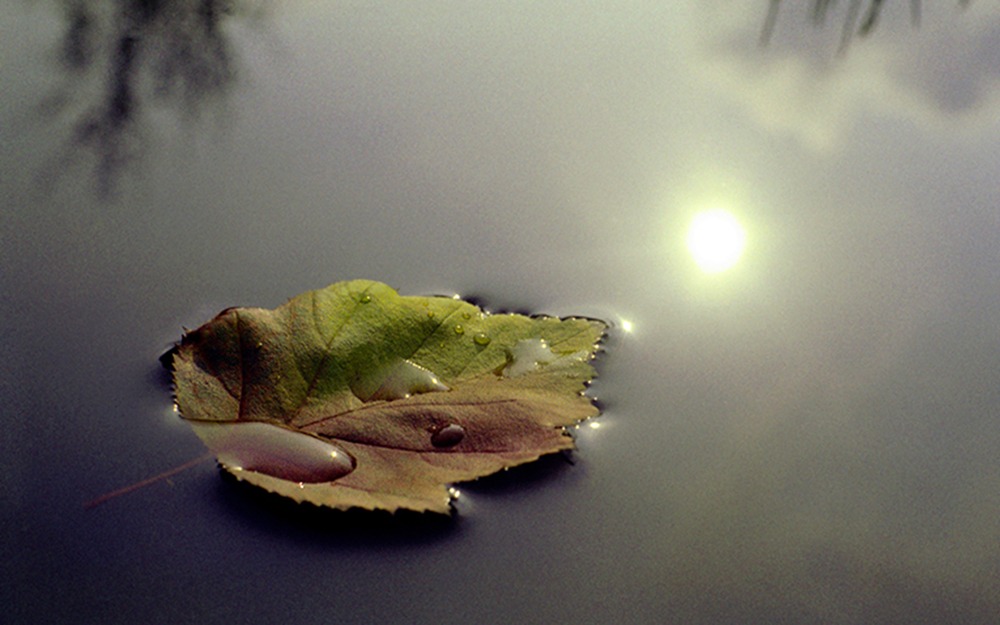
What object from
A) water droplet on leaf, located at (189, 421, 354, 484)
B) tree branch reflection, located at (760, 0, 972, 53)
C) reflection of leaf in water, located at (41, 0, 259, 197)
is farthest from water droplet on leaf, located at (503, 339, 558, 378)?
tree branch reflection, located at (760, 0, 972, 53)

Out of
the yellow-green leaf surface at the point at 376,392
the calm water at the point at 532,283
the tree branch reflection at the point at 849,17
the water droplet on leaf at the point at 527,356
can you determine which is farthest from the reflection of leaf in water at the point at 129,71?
the tree branch reflection at the point at 849,17

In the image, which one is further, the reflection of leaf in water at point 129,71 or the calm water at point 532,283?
the reflection of leaf in water at point 129,71

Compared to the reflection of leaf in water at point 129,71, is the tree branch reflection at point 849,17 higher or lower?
higher

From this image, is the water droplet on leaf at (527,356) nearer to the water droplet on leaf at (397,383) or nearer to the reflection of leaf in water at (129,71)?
the water droplet on leaf at (397,383)

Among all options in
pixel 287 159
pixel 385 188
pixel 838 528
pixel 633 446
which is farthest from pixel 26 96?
pixel 838 528

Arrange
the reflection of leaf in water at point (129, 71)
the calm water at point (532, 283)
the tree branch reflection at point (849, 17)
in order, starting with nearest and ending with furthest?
the calm water at point (532, 283)
the reflection of leaf in water at point (129, 71)
the tree branch reflection at point (849, 17)

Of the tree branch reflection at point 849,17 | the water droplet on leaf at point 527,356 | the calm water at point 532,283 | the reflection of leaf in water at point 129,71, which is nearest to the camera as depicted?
the calm water at point 532,283

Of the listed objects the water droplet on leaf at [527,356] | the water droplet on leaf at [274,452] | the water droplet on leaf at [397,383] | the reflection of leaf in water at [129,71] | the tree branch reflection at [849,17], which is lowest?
the water droplet on leaf at [274,452]

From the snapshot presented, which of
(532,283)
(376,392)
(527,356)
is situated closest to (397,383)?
(376,392)
